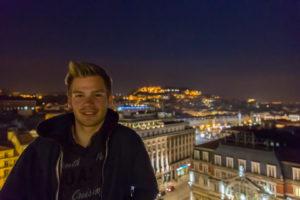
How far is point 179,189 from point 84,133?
35.6 feet

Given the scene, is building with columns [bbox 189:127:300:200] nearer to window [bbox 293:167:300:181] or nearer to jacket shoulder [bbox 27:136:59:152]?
window [bbox 293:167:300:181]

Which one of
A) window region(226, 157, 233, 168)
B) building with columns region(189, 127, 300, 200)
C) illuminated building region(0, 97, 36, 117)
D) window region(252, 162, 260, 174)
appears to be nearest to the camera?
building with columns region(189, 127, 300, 200)

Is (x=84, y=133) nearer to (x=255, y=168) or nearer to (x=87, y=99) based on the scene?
(x=87, y=99)

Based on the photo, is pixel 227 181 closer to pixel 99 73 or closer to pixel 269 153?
pixel 269 153

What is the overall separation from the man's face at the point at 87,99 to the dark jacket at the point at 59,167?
0.09 m

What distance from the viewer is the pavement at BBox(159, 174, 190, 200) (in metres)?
9.31

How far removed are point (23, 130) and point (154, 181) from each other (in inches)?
239

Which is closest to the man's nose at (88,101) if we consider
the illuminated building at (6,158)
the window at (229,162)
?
the illuminated building at (6,158)

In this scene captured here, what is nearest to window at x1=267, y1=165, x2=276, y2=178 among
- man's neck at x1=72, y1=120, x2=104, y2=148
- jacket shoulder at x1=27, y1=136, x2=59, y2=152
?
man's neck at x1=72, y1=120, x2=104, y2=148

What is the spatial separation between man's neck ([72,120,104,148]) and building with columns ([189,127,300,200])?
5.88 m

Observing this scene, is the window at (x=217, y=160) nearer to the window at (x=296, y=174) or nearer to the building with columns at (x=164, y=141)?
the window at (x=296, y=174)

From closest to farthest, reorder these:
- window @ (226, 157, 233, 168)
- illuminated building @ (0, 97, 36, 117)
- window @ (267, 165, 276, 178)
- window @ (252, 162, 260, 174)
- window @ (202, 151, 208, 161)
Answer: window @ (267, 165, 276, 178) < window @ (252, 162, 260, 174) < illuminated building @ (0, 97, 36, 117) < window @ (226, 157, 233, 168) < window @ (202, 151, 208, 161)

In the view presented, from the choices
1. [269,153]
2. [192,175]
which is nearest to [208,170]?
[192,175]

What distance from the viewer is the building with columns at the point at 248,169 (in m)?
5.00
